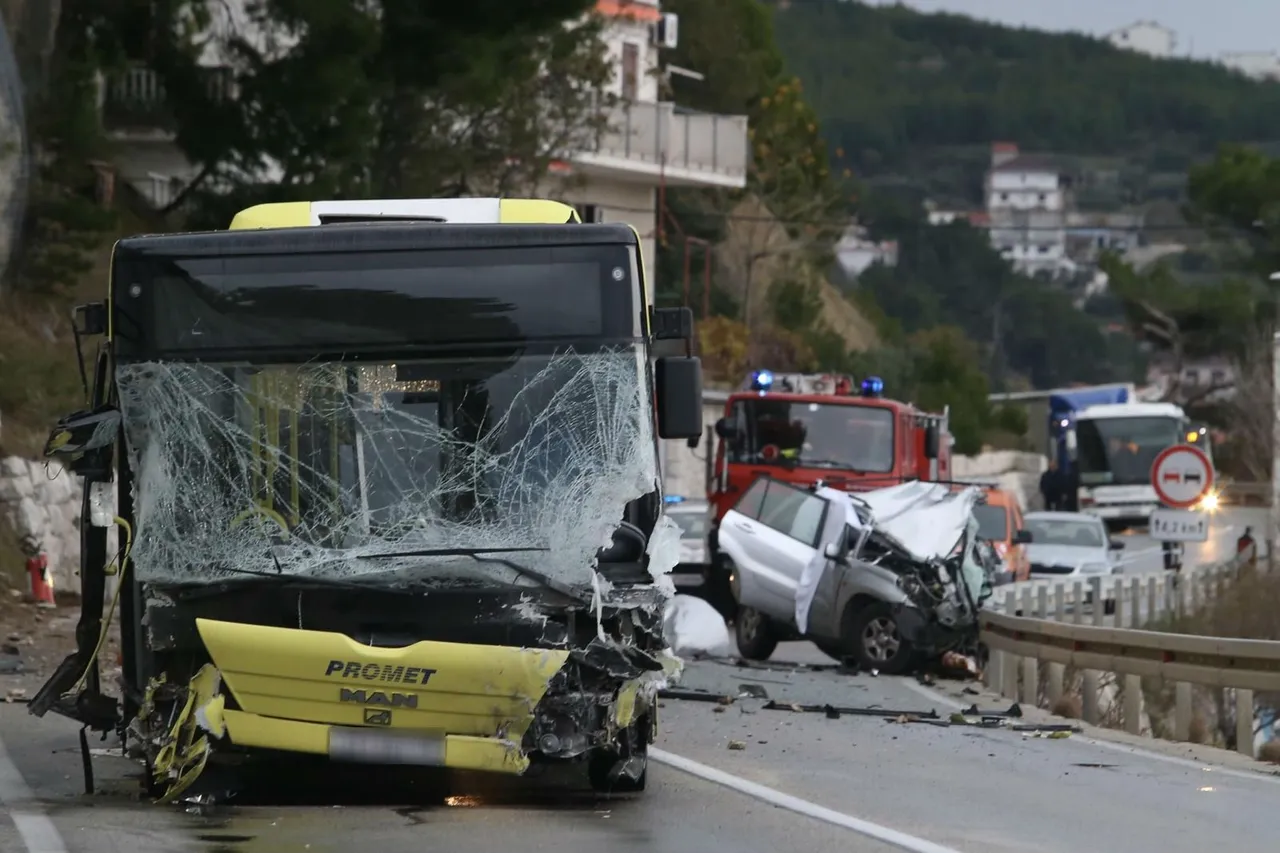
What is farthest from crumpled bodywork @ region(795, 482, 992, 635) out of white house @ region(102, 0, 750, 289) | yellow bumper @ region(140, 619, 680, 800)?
white house @ region(102, 0, 750, 289)

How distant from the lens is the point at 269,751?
9547mm

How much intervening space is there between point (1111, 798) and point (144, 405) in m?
5.12

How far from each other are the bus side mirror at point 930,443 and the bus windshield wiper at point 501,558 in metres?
19.1

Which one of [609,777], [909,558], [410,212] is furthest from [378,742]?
[909,558]

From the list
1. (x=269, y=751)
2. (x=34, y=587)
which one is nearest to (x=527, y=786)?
(x=269, y=751)

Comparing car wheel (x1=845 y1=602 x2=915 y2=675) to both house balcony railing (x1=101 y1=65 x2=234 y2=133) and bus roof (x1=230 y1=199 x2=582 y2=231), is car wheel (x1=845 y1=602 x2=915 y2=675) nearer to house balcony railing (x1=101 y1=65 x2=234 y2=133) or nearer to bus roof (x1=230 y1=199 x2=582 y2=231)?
bus roof (x1=230 y1=199 x2=582 y2=231)

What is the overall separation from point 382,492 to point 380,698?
0.92 meters

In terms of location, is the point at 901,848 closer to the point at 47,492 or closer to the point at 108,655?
the point at 108,655

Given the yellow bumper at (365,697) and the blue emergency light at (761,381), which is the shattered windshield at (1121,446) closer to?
the blue emergency light at (761,381)

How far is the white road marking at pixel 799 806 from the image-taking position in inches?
353

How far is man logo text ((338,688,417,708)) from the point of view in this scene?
30.3ft

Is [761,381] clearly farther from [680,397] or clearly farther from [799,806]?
[799,806]

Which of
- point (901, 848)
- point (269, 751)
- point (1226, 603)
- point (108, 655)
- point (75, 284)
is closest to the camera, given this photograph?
point (901, 848)

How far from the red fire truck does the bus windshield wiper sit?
17.8 metres
